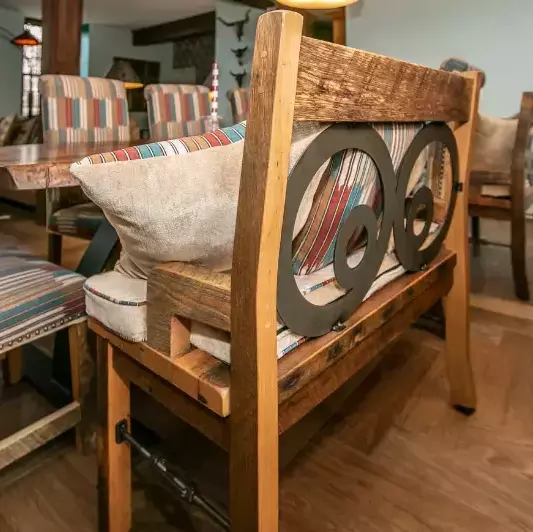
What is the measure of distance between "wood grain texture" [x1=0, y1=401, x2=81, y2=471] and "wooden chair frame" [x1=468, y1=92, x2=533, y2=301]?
1.98 m

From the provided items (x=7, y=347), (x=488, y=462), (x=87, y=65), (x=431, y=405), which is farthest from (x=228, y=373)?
(x=87, y=65)

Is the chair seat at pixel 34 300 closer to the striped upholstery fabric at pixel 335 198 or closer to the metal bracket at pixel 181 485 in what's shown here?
the metal bracket at pixel 181 485

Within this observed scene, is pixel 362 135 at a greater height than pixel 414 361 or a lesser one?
greater

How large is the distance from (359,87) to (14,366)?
139 cm

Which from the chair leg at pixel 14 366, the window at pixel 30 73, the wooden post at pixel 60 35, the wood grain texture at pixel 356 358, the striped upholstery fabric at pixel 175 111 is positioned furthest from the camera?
the window at pixel 30 73

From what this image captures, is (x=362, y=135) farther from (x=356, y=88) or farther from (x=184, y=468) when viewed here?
(x=184, y=468)

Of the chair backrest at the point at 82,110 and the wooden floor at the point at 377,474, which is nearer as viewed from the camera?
the wooden floor at the point at 377,474

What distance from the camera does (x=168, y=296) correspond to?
710 millimetres

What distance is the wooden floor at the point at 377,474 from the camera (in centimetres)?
109

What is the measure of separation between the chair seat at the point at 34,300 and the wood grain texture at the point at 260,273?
534 millimetres

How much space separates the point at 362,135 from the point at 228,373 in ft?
1.30

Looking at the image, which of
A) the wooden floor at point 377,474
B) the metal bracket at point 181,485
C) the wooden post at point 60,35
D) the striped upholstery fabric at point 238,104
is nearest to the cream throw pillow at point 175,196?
the metal bracket at point 181,485

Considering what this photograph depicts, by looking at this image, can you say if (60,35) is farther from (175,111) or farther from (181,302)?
(181,302)

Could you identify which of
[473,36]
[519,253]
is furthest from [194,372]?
[473,36]
